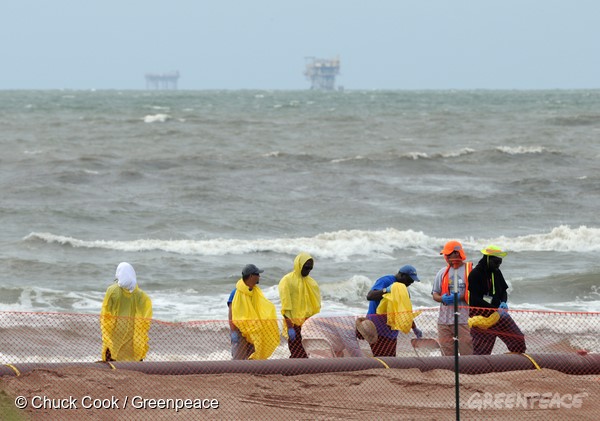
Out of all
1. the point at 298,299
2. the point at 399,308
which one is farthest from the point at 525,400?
the point at 298,299

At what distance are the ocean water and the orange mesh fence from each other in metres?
5.08

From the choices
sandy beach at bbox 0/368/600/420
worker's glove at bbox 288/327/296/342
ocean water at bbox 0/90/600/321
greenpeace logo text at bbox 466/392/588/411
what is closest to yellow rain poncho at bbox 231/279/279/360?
worker's glove at bbox 288/327/296/342

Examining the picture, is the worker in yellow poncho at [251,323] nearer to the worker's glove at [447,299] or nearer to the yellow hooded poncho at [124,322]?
the yellow hooded poncho at [124,322]

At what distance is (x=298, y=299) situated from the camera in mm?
9664

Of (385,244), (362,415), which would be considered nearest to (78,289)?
(385,244)

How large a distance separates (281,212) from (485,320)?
53.4ft

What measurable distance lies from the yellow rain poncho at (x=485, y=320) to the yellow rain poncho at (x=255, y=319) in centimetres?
182

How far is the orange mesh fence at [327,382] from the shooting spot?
8.18 m

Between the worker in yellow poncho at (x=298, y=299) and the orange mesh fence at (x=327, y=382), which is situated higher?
the worker in yellow poncho at (x=298, y=299)

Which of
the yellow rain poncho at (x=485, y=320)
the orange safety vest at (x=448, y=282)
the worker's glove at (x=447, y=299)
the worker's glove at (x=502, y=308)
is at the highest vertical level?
Result: the orange safety vest at (x=448, y=282)

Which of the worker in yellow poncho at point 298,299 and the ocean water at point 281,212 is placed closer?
the worker in yellow poncho at point 298,299

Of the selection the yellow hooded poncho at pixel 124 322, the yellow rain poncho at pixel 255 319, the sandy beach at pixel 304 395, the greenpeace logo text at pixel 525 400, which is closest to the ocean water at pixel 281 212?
the yellow rain poncho at pixel 255 319

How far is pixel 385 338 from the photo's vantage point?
980 cm

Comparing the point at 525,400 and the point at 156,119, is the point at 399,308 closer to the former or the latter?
the point at 525,400
